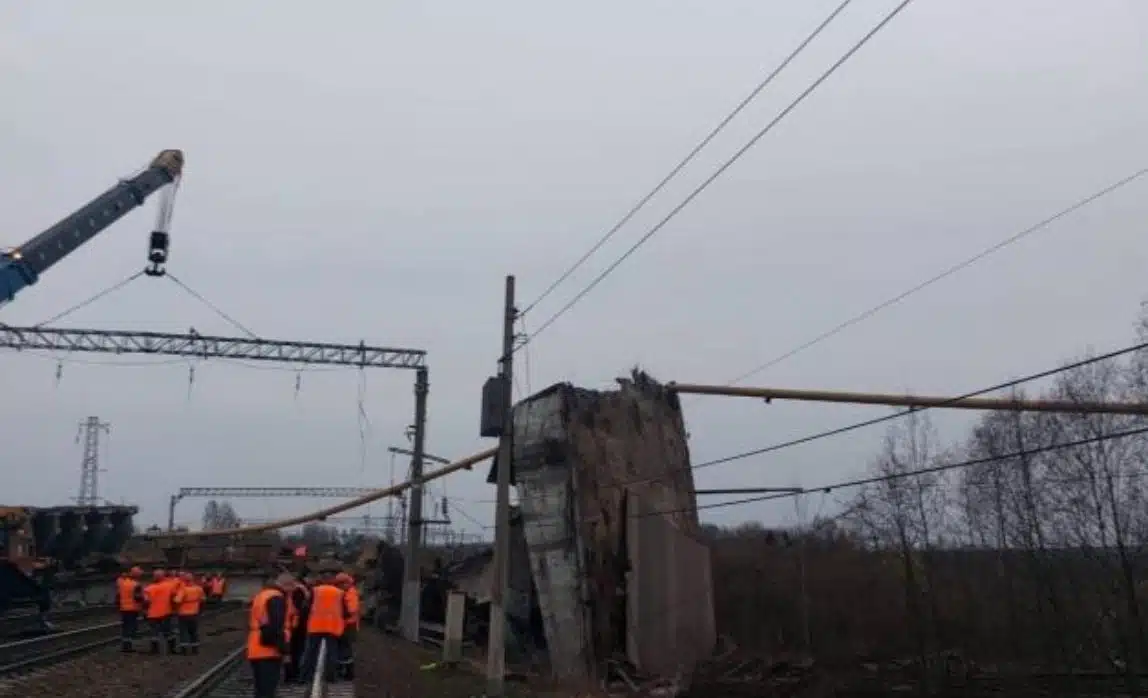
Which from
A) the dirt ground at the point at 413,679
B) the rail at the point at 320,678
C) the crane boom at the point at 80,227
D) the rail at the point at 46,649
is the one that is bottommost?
the dirt ground at the point at 413,679

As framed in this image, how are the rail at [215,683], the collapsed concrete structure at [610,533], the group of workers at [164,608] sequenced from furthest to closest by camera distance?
the collapsed concrete structure at [610,533], the group of workers at [164,608], the rail at [215,683]

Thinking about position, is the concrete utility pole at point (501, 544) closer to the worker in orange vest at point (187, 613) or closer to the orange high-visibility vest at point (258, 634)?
the worker in orange vest at point (187, 613)

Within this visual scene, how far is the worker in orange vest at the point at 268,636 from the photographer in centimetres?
A: 1160

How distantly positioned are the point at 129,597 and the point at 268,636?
11.5 meters

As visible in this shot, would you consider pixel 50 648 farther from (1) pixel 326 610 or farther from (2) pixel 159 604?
(1) pixel 326 610

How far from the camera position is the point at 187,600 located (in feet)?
71.6

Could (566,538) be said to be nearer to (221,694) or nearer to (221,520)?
(221,694)

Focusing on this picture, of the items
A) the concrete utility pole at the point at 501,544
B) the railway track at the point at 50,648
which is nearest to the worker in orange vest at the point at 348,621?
the concrete utility pole at the point at 501,544

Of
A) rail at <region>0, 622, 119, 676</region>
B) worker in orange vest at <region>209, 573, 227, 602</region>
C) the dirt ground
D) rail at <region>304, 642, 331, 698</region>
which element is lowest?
the dirt ground

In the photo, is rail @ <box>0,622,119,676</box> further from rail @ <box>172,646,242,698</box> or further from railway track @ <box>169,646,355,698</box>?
railway track @ <box>169,646,355,698</box>

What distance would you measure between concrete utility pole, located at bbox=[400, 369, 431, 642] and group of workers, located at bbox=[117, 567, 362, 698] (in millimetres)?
14986

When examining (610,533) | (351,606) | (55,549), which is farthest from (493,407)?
(55,549)

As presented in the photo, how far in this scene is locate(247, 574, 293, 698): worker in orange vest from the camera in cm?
1160

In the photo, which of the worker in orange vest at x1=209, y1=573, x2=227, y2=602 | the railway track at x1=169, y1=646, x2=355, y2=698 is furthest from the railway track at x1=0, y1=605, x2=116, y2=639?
the railway track at x1=169, y1=646, x2=355, y2=698
